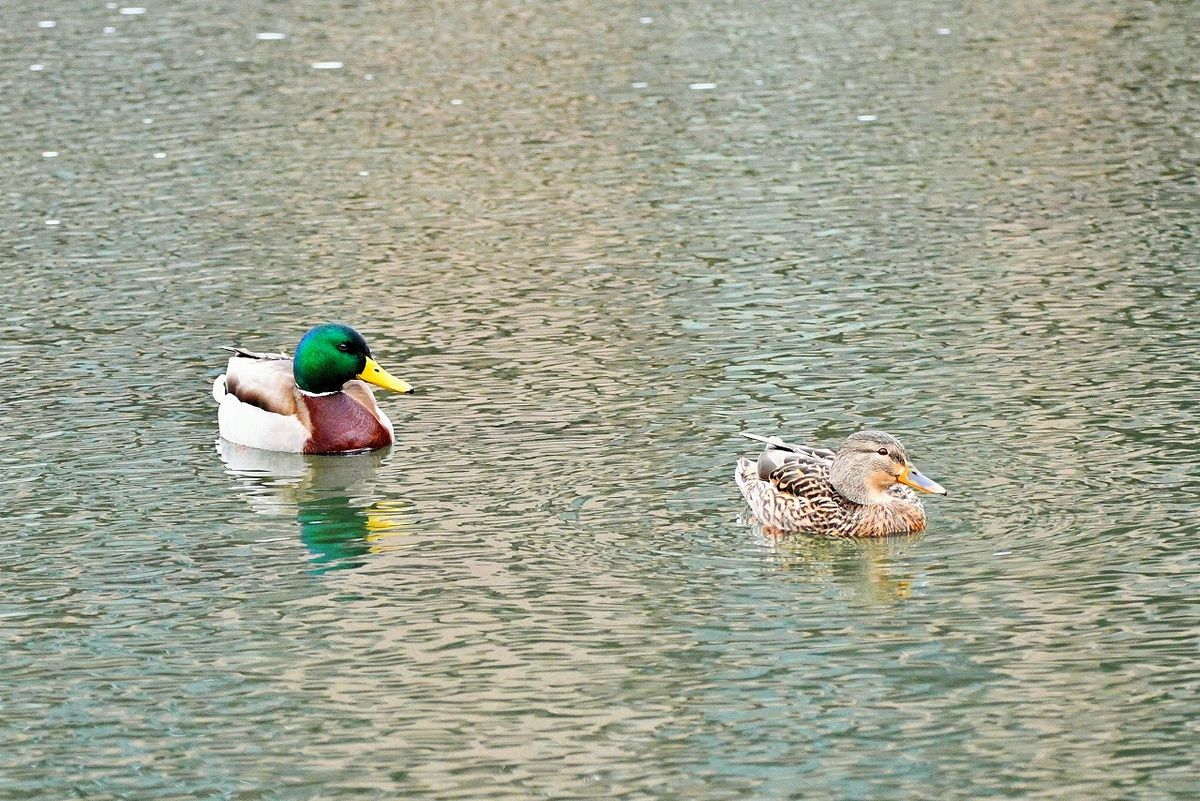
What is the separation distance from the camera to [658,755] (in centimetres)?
853

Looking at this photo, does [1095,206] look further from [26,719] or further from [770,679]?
[26,719]

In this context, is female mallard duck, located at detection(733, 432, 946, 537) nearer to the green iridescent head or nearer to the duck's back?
the duck's back

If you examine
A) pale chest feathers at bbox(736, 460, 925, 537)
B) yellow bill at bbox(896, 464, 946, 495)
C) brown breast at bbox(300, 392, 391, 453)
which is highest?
yellow bill at bbox(896, 464, 946, 495)

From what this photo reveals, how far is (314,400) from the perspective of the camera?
44.9 feet

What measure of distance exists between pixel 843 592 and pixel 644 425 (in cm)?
289

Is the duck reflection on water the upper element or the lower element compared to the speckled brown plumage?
lower

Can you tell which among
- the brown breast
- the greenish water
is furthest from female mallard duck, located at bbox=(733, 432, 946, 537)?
the brown breast

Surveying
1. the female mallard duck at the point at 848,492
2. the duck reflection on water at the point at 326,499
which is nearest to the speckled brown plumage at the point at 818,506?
the female mallard duck at the point at 848,492

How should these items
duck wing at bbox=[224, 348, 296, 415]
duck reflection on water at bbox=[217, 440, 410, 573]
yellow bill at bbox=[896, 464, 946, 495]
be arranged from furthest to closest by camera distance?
duck wing at bbox=[224, 348, 296, 415]
duck reflection on water at bbox=[217, 440, 410, 573]
yellow bill at bbox=[896, 464, 946, 495]

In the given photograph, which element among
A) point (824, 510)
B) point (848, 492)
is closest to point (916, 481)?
point (848, 492)

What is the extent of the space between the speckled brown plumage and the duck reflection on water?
1.81 meters

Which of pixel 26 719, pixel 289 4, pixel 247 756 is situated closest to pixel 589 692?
pixel 247 756

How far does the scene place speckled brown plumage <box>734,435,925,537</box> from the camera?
11.1 m

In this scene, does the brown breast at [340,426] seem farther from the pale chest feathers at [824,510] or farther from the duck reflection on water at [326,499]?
the pale chest feathers at [824,510]
